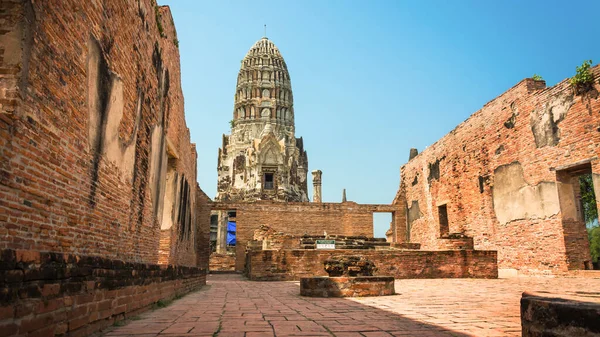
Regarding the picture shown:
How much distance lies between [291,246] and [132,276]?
35.1ft

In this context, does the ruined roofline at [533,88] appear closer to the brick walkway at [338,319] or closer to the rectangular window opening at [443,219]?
the rectangular window opening at [443,219]

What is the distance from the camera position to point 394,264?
11.7 meters

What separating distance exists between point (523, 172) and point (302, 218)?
11.2m

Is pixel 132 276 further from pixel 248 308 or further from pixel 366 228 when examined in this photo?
pixel 366 228

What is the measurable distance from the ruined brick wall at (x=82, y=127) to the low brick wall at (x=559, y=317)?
3.74 meters

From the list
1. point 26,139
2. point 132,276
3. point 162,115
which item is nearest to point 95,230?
point 132,276

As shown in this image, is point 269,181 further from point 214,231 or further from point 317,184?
point 214,231

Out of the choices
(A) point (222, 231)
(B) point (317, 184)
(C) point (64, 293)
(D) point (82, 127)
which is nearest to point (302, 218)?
(A) point (222, 231)

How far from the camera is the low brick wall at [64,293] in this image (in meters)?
2.18

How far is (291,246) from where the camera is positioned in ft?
48.8

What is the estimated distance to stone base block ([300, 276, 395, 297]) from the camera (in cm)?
675

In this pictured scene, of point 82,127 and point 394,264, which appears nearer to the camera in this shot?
point 82,127

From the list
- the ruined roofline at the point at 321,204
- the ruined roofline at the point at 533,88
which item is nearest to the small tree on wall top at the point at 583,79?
the ruined roofline at the point at 533,88

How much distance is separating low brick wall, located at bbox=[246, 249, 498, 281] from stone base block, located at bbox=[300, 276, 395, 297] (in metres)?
4.70
